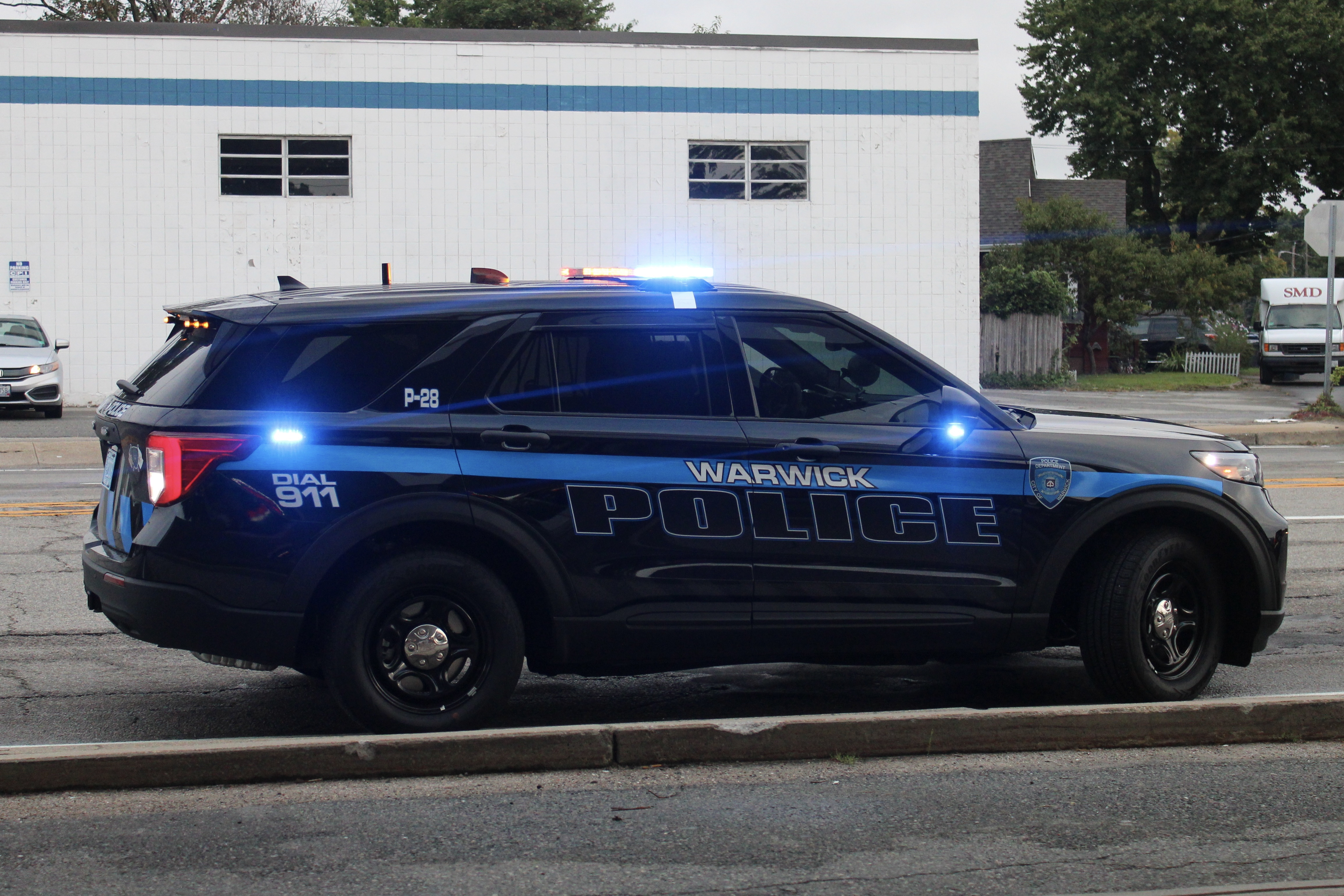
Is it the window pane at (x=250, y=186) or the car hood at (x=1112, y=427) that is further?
the window pane at (x=250, y=186)

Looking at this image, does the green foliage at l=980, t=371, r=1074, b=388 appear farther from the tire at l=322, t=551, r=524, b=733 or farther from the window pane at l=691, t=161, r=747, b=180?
the tire at l=322, t=551, r=524, b=733

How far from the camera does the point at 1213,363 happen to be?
1534 inches

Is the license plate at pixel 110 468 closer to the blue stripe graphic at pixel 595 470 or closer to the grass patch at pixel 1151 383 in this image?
the blue stripe graphic at pixel 595 470

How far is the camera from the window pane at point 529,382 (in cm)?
527

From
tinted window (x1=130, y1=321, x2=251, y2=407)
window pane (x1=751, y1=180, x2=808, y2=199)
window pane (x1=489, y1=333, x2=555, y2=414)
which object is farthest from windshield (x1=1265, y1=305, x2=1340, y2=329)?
tinted window (x1=130, y1=321, x2=251, y2=407)

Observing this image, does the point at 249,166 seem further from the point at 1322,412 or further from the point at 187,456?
the point at 187,456

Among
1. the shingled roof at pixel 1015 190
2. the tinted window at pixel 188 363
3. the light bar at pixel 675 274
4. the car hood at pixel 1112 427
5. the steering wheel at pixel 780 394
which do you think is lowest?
the car hood at pixel 1112 427

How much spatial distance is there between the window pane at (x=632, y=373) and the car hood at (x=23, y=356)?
674 inches

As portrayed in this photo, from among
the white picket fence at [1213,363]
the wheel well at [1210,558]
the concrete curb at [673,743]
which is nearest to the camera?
the concrete curb at [673,743]

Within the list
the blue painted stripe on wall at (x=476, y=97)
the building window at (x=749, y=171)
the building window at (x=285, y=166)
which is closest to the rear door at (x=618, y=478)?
the blue painted stripe on wall at (x=476, y=97)

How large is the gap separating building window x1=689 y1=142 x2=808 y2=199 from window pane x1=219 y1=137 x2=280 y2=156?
7.03 m

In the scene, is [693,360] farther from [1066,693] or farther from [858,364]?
[1066,693]

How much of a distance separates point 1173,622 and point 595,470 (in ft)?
8.11

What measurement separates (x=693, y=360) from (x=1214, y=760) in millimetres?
2443
